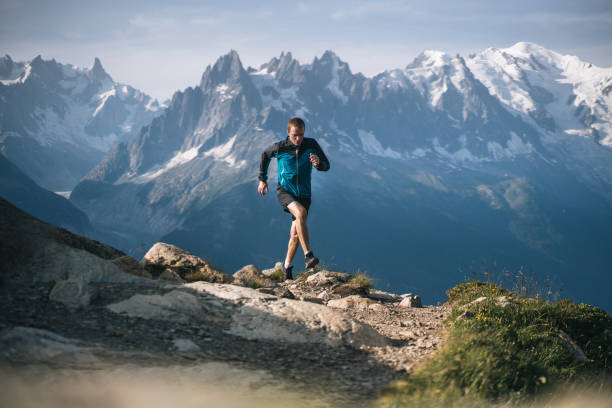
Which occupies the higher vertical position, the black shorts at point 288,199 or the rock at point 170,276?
the black shorts at point 288,199

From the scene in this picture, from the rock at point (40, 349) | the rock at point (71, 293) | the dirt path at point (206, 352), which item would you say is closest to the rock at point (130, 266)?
the dirt path at point (206, 352)

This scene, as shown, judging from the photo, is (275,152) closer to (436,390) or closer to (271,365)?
(271,365)

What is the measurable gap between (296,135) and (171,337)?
238 inches

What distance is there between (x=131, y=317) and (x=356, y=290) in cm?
760

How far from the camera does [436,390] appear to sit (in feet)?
14.2

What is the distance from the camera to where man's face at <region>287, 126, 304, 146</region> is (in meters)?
10.5

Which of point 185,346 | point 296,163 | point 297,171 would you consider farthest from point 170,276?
point 185,346

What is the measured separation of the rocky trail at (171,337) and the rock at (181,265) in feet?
5.37

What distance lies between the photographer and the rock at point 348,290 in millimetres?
12570

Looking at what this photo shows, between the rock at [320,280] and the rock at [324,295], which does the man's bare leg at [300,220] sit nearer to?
Result: the rock at [324,295]

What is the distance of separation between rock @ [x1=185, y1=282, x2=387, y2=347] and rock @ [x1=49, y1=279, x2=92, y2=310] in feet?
7.00

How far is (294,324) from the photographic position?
680cm

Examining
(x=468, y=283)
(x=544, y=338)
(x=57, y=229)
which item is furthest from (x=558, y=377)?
(x=57, y=229)

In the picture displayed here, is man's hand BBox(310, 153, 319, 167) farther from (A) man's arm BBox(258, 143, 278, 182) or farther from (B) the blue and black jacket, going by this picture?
(A) man's arm BBox(258, 143, 278, 182)
